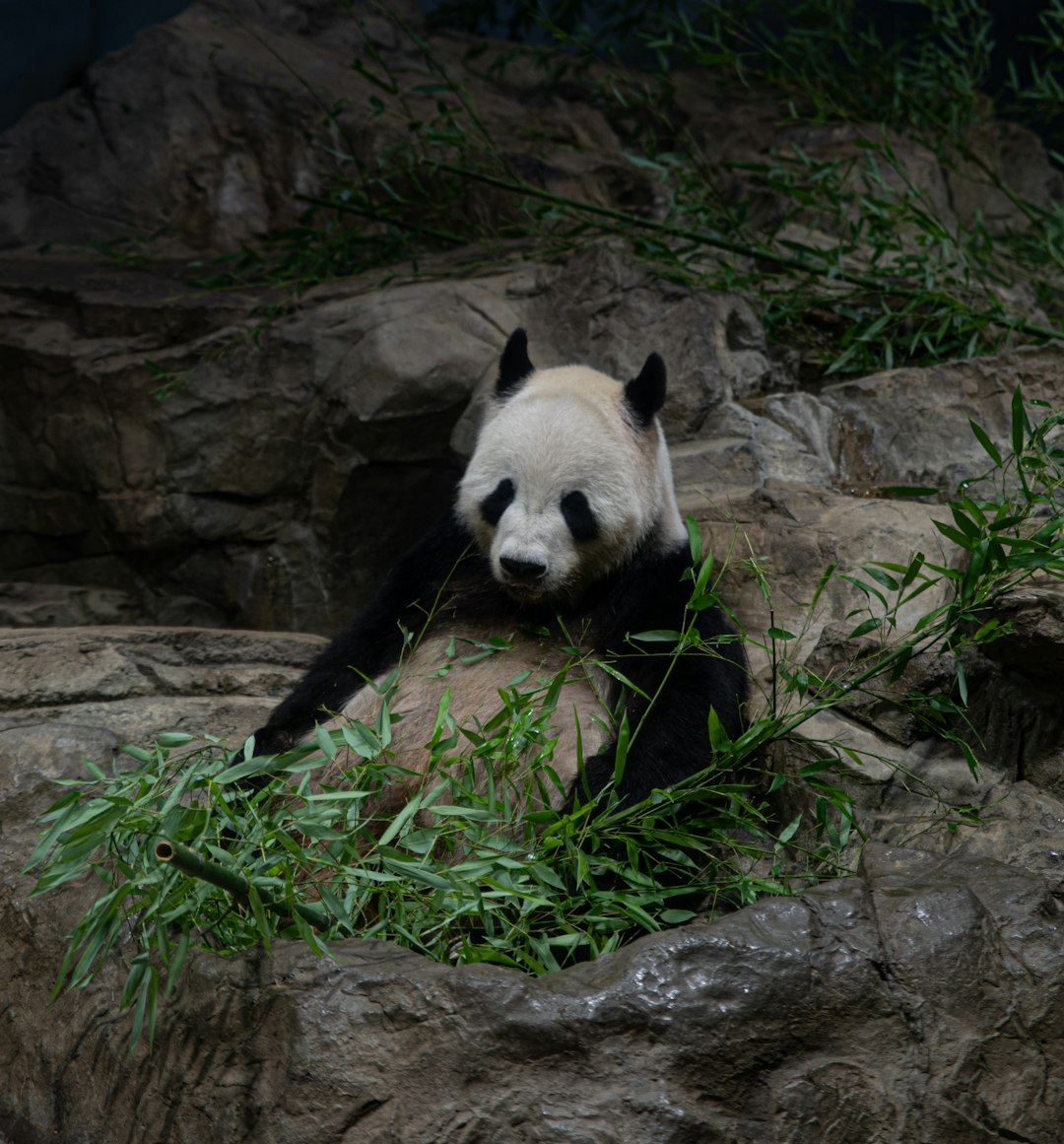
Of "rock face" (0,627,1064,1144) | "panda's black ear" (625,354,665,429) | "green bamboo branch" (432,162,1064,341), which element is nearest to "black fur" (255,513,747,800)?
"panda's black ear" (625,354,665,429)

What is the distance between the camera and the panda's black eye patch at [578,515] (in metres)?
3.55

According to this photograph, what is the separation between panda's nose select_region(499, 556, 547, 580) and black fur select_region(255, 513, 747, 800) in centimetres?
26

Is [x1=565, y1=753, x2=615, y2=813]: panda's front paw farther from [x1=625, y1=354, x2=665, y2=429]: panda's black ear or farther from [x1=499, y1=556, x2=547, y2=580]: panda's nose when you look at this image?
[x1=625, y1=354, x2=665, y2=429]: panda's black ear

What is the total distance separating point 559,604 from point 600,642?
17 cm

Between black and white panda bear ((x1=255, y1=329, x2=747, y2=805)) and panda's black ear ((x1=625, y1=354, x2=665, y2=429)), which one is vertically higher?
panda's black ear ((x1=625, y1=354, x2=665, y2=429))

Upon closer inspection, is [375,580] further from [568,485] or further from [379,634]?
[568,485]

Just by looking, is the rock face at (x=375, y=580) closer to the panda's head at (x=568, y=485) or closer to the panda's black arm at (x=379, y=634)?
the panda's head at (x=568, y=485)

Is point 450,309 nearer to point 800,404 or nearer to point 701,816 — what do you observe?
point 800,404

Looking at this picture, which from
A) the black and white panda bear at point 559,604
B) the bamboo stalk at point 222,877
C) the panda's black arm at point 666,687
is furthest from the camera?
the black and white panda bear at point 559,604

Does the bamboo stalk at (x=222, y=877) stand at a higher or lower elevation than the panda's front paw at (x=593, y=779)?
higher

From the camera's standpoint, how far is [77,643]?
434cm

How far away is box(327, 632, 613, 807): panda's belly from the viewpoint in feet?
10.6

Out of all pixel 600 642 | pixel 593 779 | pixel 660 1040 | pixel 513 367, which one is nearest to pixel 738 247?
pixel 513 367

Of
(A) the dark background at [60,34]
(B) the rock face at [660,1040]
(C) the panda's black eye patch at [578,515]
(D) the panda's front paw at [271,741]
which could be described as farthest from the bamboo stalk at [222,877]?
(A) the dark background at [60,34]
